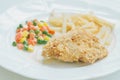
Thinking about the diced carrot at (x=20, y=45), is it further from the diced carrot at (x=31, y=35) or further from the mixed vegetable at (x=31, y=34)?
the diced carrot at (x=31, y=35)

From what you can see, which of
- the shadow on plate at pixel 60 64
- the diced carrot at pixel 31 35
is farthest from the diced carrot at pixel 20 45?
the shadow on plate at pixel 60 64

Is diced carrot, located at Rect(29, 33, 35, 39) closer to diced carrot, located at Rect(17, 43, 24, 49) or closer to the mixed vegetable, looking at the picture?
the mixed vegetable

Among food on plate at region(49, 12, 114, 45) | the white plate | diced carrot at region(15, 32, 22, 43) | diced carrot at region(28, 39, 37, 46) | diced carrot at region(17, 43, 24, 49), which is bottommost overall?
the white plate

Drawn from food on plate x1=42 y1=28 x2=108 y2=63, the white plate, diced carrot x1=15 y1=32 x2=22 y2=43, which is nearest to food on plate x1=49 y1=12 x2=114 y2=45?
the white plate

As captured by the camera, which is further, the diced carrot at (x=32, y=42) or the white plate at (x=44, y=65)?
the diced carrot at (x=32, y=42)

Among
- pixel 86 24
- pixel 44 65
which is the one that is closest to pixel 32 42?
pixel 44 65

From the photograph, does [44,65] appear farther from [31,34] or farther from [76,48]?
[31,34]
